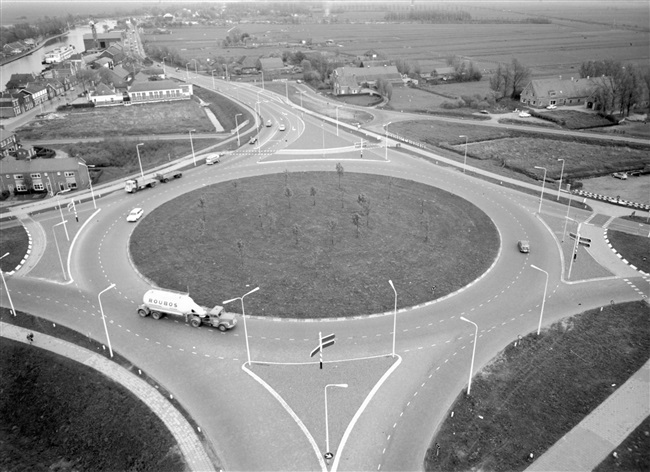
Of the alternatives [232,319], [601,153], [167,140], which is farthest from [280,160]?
[601,153]

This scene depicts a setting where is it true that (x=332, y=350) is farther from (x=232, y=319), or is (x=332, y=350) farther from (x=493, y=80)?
(x=493, y=80)

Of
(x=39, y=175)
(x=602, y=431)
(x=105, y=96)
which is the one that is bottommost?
(x=602, y=431)

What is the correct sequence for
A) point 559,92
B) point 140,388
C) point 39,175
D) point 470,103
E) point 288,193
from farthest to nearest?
1. point 470,103
2. point 559,92
3. point 39,175
4. point 288,193
5. point 140,388

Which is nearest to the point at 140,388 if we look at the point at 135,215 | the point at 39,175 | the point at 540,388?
the point at 540,388

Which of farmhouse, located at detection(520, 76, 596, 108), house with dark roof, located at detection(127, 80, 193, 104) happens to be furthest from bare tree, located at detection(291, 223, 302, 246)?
house with dark roof, located at detection(127, 80, 193, 104)

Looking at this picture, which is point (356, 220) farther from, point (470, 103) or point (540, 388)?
point (470, 103)

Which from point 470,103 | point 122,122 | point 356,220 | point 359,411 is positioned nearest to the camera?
point 359,411

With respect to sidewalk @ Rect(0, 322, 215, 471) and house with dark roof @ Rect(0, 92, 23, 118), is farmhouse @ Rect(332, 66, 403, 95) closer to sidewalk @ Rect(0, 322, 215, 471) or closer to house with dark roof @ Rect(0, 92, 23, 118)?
house with dark roof @ Rect(0, 92, 23, 118)
